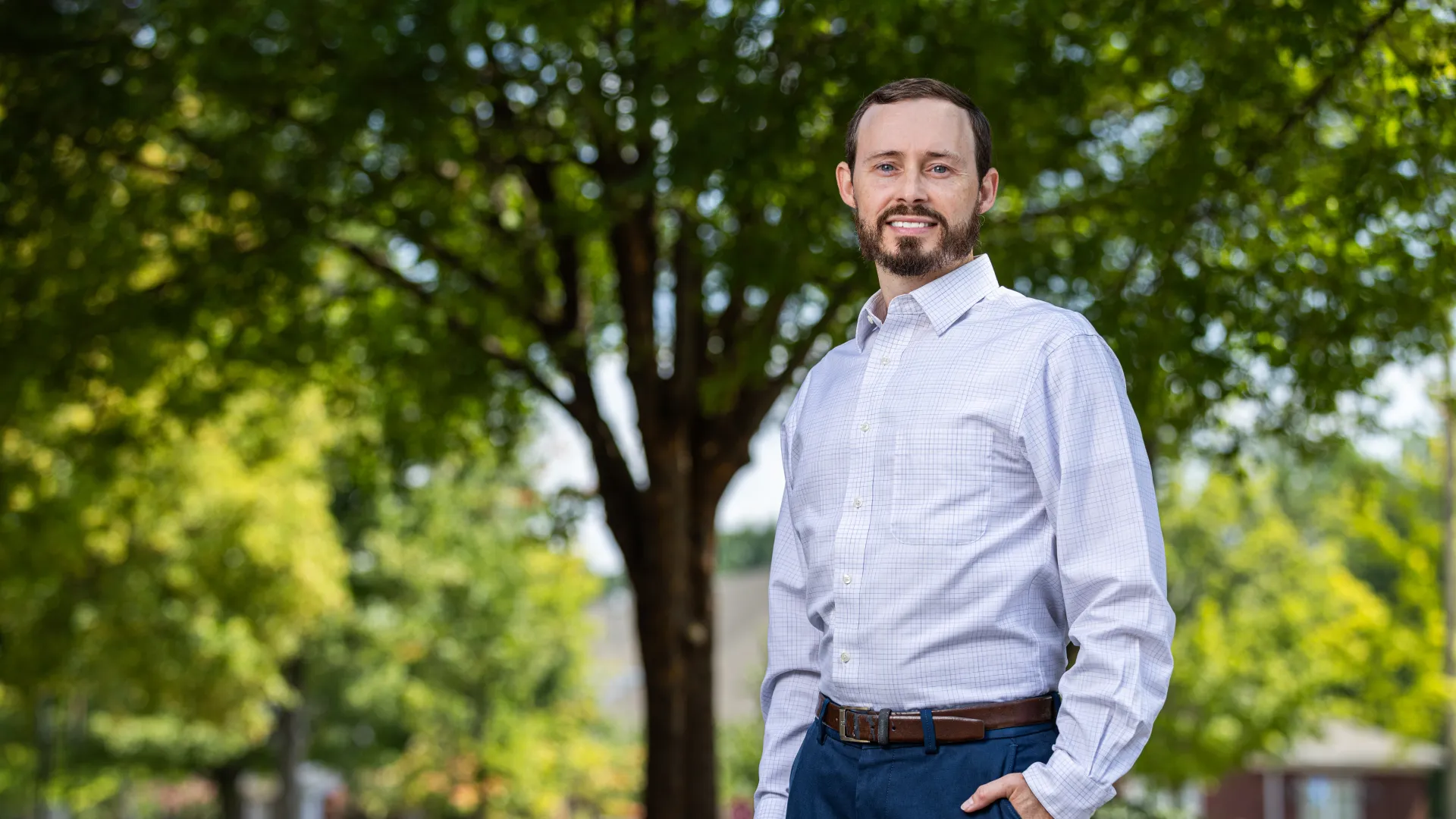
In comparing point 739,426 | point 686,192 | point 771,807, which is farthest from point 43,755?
point 771,807

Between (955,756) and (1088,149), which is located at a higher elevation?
(1088,149)

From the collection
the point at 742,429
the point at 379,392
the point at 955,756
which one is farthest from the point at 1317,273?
the point at 379,392

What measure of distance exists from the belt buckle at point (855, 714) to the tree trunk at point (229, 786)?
3158 centimetres

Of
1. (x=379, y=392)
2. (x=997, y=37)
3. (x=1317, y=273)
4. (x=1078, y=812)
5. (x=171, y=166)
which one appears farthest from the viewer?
(x=379, y=392)

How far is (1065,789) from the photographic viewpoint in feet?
8.00

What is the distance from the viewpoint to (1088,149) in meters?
11.0

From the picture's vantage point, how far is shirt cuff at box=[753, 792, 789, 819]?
3035 mm

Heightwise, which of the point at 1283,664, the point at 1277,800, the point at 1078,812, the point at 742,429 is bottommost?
the point at 1277,800

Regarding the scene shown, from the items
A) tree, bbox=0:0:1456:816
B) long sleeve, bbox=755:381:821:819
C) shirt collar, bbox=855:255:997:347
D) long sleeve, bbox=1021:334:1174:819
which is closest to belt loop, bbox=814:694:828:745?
long sleeve, bbox=755:381:821:819

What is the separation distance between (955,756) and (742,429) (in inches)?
349

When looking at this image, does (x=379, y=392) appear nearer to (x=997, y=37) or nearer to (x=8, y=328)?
(x=8, y=328)

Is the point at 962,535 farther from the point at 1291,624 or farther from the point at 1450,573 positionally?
the point at 1291,624

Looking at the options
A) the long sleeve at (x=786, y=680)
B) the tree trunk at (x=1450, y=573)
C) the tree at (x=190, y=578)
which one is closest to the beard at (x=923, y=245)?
the long sleeve at (x=786, y=680)

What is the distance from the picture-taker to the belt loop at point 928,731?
8.65 feet
